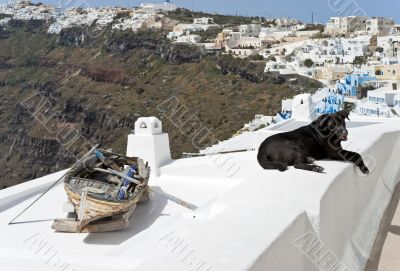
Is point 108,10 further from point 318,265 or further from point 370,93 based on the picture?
point 318,265

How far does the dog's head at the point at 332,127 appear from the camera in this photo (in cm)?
378

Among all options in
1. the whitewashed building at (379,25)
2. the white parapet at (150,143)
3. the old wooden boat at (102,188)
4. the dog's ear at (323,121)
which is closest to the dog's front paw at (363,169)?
the dog's ear at (323,121)

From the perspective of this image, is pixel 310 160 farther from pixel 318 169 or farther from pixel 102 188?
pixel 102 188

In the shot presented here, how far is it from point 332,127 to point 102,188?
192cm

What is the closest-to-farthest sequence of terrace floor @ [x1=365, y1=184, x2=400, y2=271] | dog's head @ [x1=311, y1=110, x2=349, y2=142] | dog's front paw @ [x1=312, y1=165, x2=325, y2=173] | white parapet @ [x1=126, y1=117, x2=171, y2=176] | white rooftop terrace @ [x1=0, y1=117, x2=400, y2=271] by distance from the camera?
white rooftop terrace @ [x1=0, y1=117, x2=400, y2=271] < terrace floor @ [x1=365, y1=184, x2=400, y2=271] < dog's front paw @ [x1=312, y1=165, x2=325, y2=173] < dog's head @ [x1=311, y1=110, x2=349, y2=142] < white parapet @ [x1=126, y1=117, x2=171, y2=176]

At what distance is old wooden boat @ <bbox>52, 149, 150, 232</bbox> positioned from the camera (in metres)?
3.50

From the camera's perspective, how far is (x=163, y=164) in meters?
5.54

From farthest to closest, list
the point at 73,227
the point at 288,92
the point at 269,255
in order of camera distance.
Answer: the point at 288,92
the point at 73,227
the point at 269,255

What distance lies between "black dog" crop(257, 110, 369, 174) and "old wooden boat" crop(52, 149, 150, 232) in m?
1.09

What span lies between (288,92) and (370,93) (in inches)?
957

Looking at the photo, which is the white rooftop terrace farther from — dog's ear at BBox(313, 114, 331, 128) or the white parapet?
dog's ear at BBox(313, 114, 331, 128)

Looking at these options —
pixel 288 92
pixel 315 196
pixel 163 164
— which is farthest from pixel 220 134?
pixel 315 196

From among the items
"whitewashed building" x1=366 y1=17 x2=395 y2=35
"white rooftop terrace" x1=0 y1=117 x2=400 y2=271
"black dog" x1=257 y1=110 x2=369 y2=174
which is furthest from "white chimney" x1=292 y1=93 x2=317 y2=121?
"whitewashed building" x1=366 y1=17 x2=395 y2=35

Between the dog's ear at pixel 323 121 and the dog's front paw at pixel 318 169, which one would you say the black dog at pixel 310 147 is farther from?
the dog's front paw at pixel 318 169
